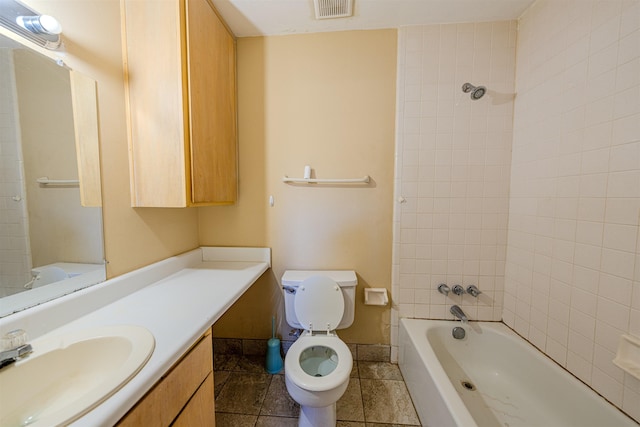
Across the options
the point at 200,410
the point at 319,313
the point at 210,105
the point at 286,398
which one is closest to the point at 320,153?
the point at 210,105

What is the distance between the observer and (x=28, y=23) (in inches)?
29.9

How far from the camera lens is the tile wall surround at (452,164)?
149 cm

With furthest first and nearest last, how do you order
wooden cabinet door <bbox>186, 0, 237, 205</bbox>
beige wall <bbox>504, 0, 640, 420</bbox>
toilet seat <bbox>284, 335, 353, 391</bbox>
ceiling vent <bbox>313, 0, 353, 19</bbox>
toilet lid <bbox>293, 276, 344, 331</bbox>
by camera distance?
toilet lid <bbox>293, 276, 344, 331</bbox>, ceiling vent <bbox>313, 0, 353, 19</bbox>, wooden cabinet door <bbox>186, 0, 237, 205</bbox>, toilet seat <bbox>284, 335, 353, 391</bbox>, beige wall <bbox>504, 0, 640, 420</bbox>

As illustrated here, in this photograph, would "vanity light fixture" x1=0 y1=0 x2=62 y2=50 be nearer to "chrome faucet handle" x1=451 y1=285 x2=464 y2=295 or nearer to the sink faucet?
the sink faucet

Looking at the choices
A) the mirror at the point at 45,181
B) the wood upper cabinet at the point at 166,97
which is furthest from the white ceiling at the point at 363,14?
the mirror at the point at 45,181

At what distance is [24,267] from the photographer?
0.77 meters

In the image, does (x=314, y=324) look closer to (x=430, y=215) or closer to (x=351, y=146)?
(x=430, y=215)

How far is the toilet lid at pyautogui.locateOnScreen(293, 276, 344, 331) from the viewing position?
1468mm

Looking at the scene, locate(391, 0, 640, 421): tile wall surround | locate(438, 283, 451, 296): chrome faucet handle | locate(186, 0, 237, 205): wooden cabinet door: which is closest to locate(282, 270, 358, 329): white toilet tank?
locate(391, 0, 640, 421): tile wall surround

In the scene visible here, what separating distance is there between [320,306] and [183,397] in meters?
0.84

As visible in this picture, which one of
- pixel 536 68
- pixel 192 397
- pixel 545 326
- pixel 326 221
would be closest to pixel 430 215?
pixel 326 221

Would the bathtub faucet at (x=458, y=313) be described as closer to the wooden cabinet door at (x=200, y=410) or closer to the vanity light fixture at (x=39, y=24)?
the wooden cabinet door at (x=200, y=410)

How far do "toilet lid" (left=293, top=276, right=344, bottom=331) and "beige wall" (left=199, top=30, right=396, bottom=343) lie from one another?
0.22 m

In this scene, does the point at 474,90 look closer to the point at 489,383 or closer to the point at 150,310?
the point at 489,383
